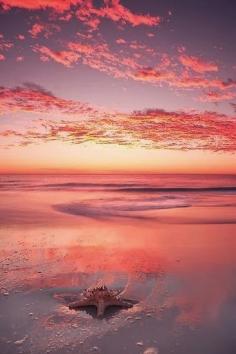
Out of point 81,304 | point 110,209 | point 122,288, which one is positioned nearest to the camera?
point 81,304

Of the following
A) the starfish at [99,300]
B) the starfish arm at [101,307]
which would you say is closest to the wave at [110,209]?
the starfish at [99,300]

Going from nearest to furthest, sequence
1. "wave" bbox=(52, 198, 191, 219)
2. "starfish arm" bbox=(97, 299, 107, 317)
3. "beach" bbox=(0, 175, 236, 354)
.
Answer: "beach" bbox=(0, 175, 236, 354) → "starfish arm" bbox=(97, 299, 107, 317) → "wave" bbox=(52, 198, 191, 219)

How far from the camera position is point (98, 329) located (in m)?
5.75

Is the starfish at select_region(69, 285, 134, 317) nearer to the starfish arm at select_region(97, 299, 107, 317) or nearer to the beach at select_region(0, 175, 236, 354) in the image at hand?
the starfish arm at select_region(97, 299, 107, 317)

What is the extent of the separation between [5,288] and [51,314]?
1595 mm

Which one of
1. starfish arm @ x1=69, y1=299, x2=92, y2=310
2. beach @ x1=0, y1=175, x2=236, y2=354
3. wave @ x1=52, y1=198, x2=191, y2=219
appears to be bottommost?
wave @ x1=52, y1=198, x2=191, y2=219

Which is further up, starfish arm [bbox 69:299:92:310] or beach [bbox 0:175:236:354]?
starfish arm [bbox 69:299:92:310]

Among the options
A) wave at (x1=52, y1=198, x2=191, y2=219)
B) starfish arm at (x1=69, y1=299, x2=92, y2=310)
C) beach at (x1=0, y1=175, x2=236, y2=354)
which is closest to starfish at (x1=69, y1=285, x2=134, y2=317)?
starfish arm at (x1=69, y1=299, x2=92, y2=310)

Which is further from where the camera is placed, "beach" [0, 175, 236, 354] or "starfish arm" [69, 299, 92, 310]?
"starfish arm" [69, 299, 92, 310]

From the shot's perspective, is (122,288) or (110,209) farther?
(110,209)

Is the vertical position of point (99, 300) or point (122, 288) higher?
point (99, 300)

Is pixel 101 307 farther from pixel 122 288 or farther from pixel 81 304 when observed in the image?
pixel 122 288

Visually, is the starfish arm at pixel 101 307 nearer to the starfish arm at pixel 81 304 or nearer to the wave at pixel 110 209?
the starfish arm at pixel 81 304

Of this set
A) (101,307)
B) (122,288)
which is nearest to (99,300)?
(101,307)
